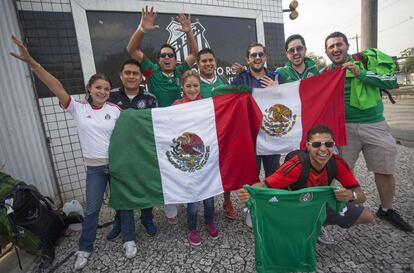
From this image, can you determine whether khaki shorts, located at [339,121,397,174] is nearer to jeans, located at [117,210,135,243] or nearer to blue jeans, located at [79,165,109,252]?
jeans, located at [117,210,135,243]

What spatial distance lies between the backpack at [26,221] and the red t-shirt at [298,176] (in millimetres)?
2339

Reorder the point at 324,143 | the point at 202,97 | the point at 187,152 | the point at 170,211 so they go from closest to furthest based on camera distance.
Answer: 1. the point at 324,143
2. the point at 187,152
3. the point at 202,97
4. the point at 170,211

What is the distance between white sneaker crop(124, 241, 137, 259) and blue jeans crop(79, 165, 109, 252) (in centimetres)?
36

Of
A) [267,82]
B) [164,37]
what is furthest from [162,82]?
[164,37]

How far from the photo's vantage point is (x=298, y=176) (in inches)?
85.4

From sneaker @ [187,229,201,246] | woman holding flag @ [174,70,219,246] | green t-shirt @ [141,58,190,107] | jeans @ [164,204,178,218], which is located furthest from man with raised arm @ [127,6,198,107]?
sneaker @ [187,229,201,246]

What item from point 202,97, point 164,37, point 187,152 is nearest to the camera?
point 187,152

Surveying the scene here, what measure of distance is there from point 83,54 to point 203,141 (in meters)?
2.69

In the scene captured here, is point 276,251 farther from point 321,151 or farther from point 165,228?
point 165,228

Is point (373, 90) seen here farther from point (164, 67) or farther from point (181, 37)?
point (181, 37)

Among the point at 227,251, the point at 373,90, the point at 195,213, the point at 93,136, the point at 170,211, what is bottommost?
the point at 227,251

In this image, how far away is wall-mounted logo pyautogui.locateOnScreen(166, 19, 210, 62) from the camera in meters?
4.71

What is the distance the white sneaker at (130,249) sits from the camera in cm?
265

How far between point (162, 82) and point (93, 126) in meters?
1.01
